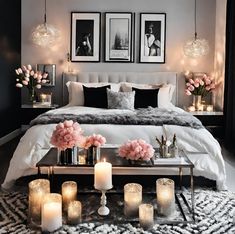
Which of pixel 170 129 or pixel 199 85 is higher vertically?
pixel 199 85

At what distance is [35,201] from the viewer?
2830 millimetres

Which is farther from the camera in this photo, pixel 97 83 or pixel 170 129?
pixel 97 83

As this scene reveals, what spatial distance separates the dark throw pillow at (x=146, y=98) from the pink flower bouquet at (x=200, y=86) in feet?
2.89

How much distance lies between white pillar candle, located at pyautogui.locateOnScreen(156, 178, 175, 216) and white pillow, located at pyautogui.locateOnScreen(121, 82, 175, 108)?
3.06 metres

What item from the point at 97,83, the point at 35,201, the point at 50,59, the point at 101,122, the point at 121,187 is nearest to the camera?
the point at 35,201

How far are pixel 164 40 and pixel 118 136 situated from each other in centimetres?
342

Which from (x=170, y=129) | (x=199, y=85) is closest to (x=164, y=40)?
(x=199, y=85)

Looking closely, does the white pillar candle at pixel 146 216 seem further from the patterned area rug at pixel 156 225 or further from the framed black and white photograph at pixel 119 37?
the framed black and white photograph at pixel 119 37

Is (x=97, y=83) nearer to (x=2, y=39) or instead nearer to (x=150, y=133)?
(x=2, y=39)

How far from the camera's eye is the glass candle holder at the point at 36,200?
2.83 meters

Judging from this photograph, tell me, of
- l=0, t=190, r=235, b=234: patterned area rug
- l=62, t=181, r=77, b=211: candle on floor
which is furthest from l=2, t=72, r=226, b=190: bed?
l=62, t=181, r=77, b=211: candle on floor

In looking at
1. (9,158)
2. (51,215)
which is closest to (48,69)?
(9,158)

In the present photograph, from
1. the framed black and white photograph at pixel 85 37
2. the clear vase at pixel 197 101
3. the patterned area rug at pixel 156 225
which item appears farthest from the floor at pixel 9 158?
the framed black and white photograph at pixel 85 37

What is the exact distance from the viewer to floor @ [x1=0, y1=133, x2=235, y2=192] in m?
4.12
